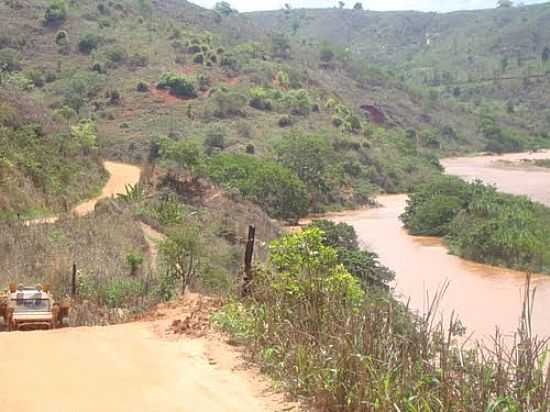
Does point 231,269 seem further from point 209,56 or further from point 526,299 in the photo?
point 209,56

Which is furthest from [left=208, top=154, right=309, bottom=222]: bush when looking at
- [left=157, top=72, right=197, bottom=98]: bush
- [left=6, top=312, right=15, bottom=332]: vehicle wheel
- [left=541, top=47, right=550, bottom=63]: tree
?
[left=541, top=47, right=550, bottom=63]: tree

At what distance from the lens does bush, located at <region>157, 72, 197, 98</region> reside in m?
55.5

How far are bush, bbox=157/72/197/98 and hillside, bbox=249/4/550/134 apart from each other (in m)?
50.8

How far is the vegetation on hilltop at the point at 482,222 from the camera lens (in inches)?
1305

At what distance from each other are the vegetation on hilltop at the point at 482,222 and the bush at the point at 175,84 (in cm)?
2024

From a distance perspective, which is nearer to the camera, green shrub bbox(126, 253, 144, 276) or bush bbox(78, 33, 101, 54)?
green shrub bbox(126, 253, 144, 276)

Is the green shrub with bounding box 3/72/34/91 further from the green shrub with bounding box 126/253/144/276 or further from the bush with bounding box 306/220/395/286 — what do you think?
the green shrub with bounding box 126/253/144/276

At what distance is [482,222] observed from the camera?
37281 millimetres

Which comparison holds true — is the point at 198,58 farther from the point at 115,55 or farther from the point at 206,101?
the point at 206,101

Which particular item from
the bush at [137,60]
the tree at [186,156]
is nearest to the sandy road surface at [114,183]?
the tree at [186,156]

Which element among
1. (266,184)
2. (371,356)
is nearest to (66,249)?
(371,356)

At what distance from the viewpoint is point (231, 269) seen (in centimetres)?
1891

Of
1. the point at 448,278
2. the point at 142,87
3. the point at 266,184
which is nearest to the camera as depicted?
the point at 448,278

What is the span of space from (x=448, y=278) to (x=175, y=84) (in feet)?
107
